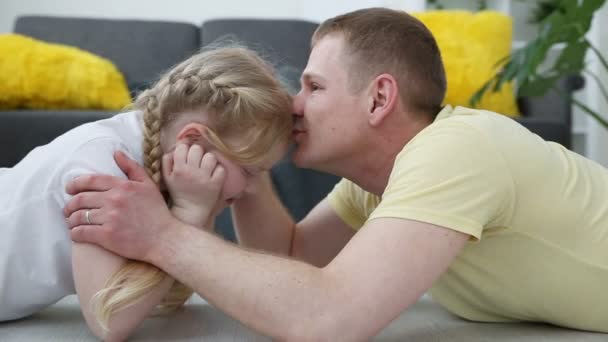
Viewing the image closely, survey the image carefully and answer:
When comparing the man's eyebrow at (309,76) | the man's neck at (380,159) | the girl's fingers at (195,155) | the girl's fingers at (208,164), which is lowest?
the man's neck at (380,159)

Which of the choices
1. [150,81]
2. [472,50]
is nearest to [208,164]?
[150,81]

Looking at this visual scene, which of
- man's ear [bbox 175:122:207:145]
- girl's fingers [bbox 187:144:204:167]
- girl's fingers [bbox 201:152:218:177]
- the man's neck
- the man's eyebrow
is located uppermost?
the man's eyebrow

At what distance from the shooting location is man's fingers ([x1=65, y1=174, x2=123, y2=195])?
1.20 m

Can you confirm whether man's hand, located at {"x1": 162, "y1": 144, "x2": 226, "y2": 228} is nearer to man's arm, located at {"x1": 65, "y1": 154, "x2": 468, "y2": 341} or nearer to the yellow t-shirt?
man's arm, located at {"x1": 65, "y1": 154, "x2": 468, "y2": 341}

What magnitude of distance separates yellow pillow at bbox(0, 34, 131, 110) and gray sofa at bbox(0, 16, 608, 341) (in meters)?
0.10

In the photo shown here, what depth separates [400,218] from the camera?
3.61 feet

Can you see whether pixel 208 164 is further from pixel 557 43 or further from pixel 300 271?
pixel 557 43

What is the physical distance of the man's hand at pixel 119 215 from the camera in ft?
3.82

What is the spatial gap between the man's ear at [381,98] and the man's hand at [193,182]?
0.29 metres

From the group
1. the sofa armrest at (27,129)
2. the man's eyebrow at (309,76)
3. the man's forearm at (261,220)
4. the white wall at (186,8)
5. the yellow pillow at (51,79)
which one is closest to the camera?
the man's eyebrow at (309,76)

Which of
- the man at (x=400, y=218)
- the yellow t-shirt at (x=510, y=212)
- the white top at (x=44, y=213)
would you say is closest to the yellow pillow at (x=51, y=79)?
the man at (x=400, y=218)

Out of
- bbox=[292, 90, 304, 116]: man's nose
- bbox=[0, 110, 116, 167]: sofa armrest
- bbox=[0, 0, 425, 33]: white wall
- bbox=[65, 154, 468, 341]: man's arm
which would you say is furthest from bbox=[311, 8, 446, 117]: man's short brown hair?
bbox=[0, 0, 425, 33]: white wall

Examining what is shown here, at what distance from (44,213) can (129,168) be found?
158 millimetres

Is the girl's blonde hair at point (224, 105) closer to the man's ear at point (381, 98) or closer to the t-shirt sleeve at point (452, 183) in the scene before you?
the man's ear at point (381, 98)
